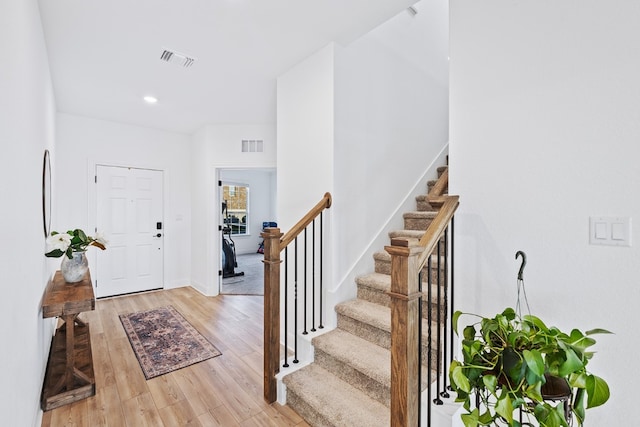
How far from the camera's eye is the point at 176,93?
3.42m

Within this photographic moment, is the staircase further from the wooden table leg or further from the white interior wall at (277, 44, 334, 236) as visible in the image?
the wooden table leg

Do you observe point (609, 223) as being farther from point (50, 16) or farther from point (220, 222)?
point (220, 222)

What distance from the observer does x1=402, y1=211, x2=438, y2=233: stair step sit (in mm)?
2822

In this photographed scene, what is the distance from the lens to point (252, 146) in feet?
15.1

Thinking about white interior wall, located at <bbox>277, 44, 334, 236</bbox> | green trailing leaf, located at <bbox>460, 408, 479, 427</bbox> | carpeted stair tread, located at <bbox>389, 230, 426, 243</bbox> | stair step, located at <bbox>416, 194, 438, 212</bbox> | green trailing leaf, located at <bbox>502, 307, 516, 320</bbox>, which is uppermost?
white interior wall, located at <bbox>277, 44, 334, 236</bbox>

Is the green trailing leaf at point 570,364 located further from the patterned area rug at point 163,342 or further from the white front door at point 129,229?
the white front door at point 129,229

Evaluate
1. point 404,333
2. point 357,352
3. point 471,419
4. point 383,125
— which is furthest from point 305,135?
point 471,419

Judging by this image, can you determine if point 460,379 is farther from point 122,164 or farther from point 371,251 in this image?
point 122,164

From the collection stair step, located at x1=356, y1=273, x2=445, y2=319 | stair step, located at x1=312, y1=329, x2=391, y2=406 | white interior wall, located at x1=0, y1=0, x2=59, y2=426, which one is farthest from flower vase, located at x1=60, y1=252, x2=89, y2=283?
stair step, located at x1=356, y1=273, x2=445, y2=319

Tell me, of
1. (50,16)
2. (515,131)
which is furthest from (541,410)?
(50,16)

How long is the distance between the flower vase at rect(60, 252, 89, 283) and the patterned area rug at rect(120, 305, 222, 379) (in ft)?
2.80

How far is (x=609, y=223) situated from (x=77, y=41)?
3582mm

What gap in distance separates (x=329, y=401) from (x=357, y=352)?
0.34m

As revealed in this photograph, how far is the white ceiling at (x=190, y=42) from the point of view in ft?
6.51
